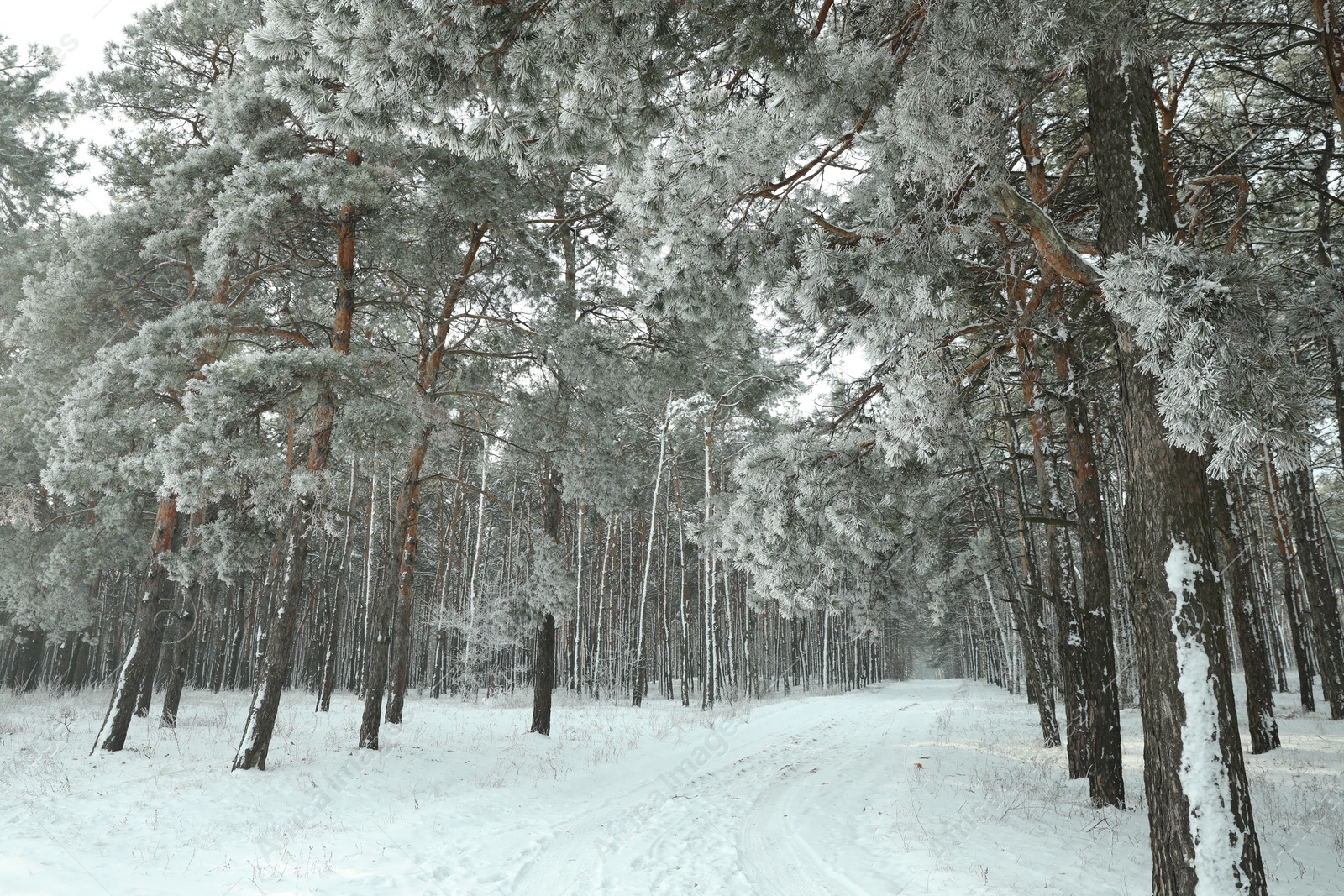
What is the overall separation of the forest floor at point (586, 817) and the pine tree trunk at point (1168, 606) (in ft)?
3.60

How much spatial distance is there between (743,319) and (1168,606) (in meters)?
4.37

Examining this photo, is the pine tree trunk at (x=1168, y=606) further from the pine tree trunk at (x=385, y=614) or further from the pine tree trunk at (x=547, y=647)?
the pine tree trunk at (x=547, y=647)

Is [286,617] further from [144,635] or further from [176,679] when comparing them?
[176,679]

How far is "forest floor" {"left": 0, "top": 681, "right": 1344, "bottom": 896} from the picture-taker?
15.3 feet

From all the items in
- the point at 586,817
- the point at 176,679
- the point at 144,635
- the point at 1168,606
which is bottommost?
the point at 586,817

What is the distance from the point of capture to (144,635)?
9562 millimetres

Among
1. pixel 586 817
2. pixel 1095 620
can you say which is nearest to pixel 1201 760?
pixel 1095 620

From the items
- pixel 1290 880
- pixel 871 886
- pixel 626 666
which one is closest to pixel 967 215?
pixel 871 886

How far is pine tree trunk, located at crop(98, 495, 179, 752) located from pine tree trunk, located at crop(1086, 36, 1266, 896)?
1130 cm

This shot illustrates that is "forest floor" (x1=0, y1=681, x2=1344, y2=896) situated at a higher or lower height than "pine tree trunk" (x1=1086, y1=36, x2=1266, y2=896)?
lower

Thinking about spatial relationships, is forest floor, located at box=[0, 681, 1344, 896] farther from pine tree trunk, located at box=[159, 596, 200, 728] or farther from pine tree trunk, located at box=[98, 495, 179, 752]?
pine tree trunk, located at box=[98, 495, 179, 752]

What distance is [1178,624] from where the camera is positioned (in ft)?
12.5

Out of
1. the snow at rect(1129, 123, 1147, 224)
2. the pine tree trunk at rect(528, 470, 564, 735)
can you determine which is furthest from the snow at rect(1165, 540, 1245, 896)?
the pine tree trunk at rect(528, 470, 564, 735)

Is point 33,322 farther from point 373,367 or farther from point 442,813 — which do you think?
point 442,813
